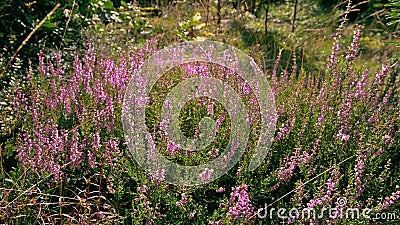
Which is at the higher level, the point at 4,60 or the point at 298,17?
the point at 4,60

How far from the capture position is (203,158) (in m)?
2.17

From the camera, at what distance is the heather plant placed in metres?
1.97

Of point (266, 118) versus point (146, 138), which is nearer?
point (146, 138)

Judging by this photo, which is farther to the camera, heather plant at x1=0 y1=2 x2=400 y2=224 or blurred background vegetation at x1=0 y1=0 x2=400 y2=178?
blurred background vegetation at x1=0 y1=0 x2=400 y2=178

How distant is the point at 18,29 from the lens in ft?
11.5

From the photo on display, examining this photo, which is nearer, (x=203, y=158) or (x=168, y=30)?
(x=203, y=158)

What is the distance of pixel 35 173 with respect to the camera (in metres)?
2.19

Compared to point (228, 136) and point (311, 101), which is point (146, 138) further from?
point (311, 101)

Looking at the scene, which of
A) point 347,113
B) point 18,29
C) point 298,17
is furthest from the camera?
point 298,17

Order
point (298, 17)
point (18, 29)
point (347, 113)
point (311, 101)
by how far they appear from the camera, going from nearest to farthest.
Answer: point (347, 113) < point (311, 101) < point (18, 29) < point (298, 17)

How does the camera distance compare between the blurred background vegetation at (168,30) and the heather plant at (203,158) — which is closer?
the heather plant at (203,158)

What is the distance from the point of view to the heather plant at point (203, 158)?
1972mm

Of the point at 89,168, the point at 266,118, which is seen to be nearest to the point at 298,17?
the point at 266,118

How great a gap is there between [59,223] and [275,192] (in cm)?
101
